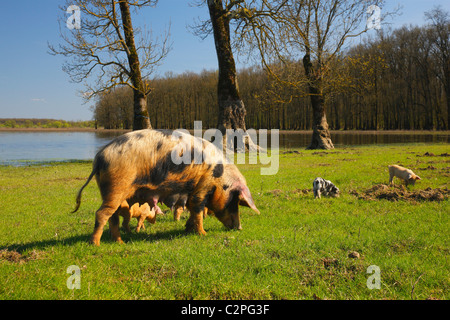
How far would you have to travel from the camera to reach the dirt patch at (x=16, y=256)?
4937 millimetres

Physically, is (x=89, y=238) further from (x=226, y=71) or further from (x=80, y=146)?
(x=80, y=146)

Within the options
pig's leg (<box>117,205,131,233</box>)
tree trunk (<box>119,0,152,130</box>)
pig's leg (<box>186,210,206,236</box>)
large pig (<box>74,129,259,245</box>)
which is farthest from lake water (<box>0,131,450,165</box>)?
large pig (<box>74,129,259,245</box>)

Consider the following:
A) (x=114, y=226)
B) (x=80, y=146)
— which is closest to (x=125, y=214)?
(x=114, y=226)

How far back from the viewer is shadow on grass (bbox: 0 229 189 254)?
5.64 meters

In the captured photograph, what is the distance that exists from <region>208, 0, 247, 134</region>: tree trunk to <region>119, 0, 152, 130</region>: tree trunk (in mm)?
4945

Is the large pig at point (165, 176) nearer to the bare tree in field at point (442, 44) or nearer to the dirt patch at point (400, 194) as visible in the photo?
the dirt patch at point (400, 194)

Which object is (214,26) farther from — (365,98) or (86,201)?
(365,98)

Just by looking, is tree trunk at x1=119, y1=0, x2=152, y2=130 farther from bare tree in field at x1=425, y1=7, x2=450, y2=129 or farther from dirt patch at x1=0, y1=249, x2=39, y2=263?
bare tree in field at x1=425, y1=7, x2=450, y2=129

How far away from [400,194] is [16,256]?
869 centimetres

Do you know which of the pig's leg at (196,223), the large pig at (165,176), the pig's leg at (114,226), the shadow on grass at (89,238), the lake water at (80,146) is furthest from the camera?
the lake water at (80,146)

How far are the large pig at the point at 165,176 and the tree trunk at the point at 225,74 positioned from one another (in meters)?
14.8

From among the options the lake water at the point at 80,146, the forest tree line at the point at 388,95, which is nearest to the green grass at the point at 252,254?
the lake water at the point at 80,146

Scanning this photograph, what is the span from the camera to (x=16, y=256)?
16.5 ft
